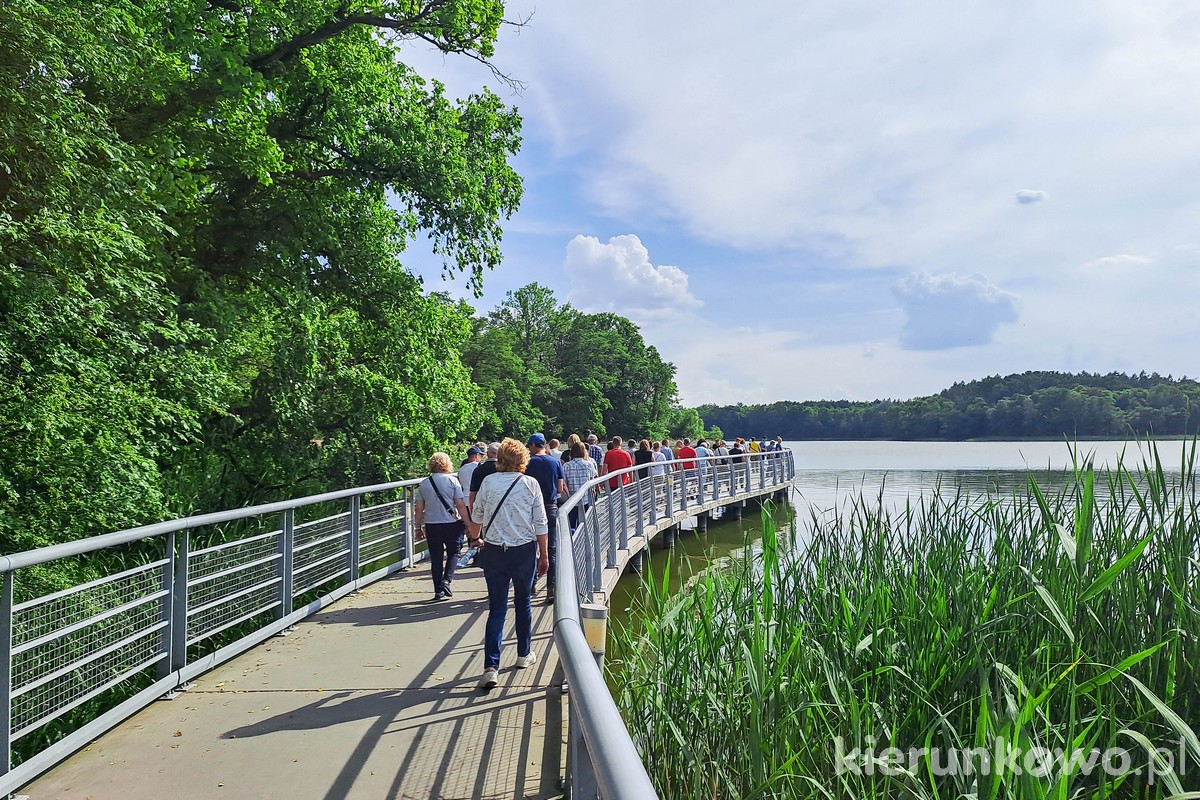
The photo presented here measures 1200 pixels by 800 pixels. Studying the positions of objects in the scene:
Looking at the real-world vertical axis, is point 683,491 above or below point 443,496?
below

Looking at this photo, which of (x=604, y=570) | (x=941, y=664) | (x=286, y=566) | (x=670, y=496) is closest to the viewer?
(x=941, y=664)

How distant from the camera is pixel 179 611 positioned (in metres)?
5.54

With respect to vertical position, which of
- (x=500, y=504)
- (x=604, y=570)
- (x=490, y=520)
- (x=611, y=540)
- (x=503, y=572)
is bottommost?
(x=604, y=570)

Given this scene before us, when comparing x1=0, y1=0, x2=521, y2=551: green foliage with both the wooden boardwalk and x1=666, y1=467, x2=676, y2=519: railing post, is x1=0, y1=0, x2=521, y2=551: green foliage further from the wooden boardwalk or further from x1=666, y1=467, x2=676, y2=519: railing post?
x1=666, y1=467, x2=676, y2=519: railing post

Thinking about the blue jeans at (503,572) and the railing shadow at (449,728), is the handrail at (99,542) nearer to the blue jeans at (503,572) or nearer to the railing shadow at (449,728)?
the railing shadow at (449,728)

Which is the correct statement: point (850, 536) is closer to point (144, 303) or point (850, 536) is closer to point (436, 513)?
point (436, 513)

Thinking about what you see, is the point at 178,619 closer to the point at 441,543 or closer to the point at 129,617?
the point at 129,617

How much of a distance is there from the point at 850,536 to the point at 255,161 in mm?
9234

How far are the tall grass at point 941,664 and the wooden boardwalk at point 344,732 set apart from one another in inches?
29.8

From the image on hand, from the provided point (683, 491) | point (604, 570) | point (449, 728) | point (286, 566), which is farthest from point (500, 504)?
point (683, 491)

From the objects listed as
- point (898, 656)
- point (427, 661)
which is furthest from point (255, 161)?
point (898, 656)

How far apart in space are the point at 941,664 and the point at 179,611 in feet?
14.9

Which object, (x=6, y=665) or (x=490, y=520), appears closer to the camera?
(x=6, y=665)

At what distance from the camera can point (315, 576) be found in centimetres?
841
